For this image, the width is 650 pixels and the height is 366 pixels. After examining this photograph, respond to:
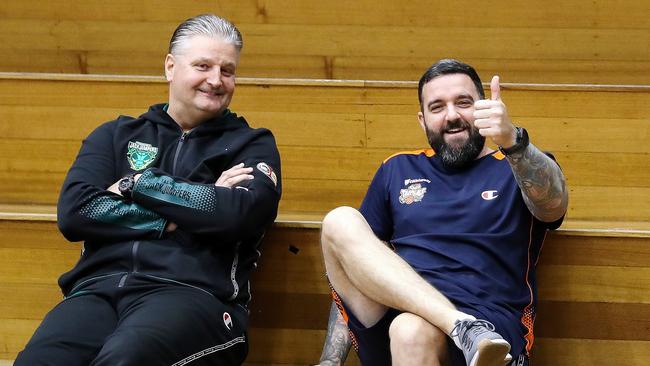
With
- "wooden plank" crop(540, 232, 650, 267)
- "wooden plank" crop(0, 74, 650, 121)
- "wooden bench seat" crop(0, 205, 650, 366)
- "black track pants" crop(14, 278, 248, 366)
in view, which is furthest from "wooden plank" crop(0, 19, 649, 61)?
"black track pants" crop(14, 278, 248, 366)

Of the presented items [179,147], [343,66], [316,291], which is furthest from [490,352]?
[343,66]

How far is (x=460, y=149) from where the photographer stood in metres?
1.39

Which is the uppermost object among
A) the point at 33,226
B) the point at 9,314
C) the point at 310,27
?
the point at 310,27

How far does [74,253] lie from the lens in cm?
154

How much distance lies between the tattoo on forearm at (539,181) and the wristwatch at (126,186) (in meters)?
0.55

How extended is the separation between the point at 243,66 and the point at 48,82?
443 millimetres

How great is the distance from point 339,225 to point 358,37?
31.5 inches

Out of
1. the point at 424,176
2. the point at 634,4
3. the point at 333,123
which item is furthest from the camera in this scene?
the point at 634,4

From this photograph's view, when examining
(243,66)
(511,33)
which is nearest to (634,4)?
(511,33)

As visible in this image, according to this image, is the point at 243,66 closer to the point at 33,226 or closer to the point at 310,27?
the point at 310,27

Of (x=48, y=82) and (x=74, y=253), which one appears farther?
(x=48, y=82)

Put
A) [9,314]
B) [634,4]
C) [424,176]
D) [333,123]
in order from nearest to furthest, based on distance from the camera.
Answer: [424,176]
[9,314]
[333,123]
[634,4]

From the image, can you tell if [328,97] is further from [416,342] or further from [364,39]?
[416,342]

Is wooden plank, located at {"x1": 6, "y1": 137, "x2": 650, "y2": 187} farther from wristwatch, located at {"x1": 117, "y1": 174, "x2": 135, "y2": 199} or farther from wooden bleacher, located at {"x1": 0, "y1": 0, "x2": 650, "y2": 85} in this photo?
wristwatch, located at {"x1": 117, "y1": 174, "x2": 135, "y2": 199}
